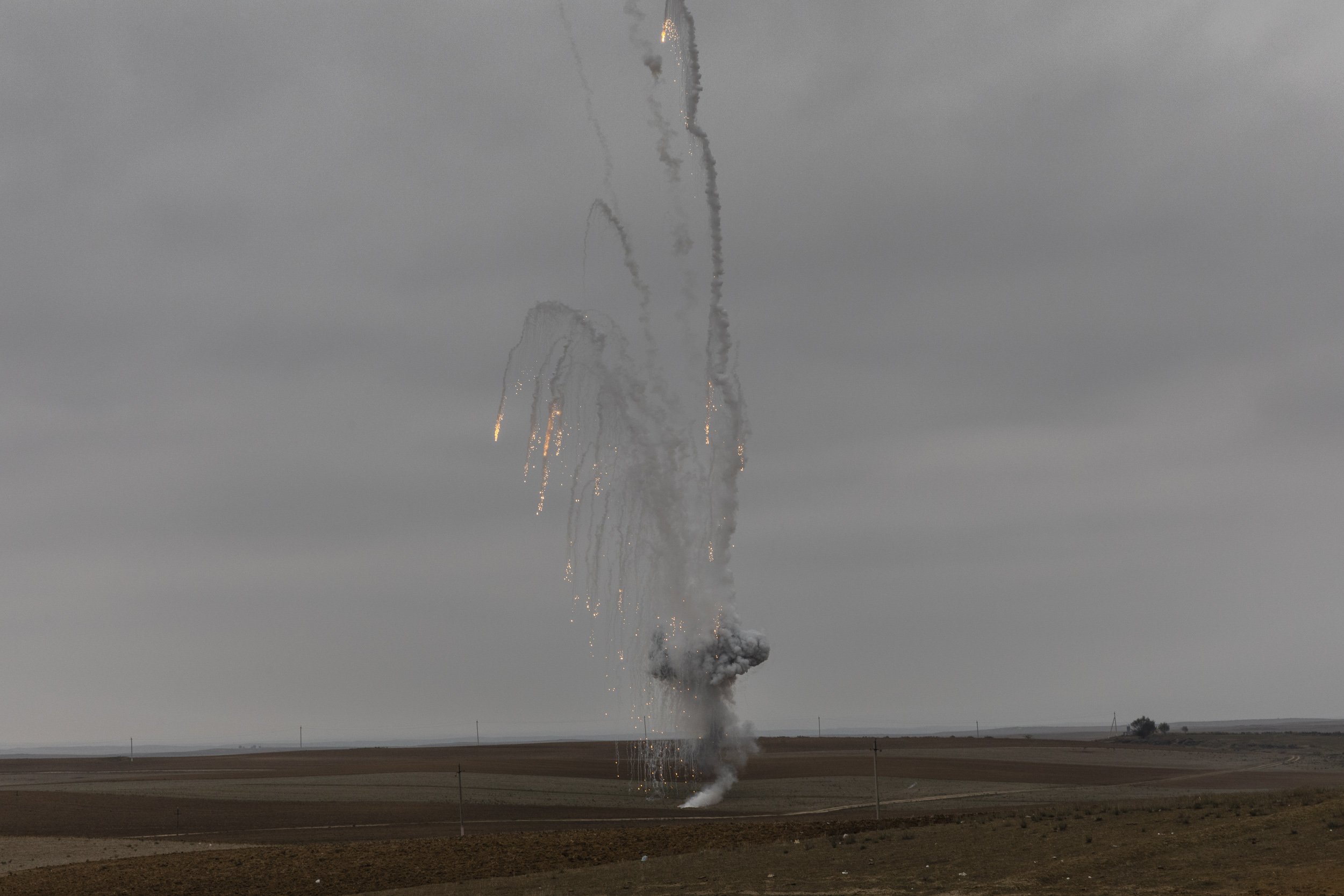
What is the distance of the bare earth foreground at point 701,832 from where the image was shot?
35.5m

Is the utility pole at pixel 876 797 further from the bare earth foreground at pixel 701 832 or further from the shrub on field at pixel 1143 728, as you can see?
the shrub on field at pixel 1143 728

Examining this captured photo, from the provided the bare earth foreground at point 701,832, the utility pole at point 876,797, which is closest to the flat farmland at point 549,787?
the bare earth foreground at point 701,832

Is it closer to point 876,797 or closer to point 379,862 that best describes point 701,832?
point 379,862

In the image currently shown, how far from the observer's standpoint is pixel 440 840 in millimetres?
50750

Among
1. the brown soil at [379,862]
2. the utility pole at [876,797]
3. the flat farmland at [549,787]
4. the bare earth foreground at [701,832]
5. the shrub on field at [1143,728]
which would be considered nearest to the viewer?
the bare earth foreground at [701,832]

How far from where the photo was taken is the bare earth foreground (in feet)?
116

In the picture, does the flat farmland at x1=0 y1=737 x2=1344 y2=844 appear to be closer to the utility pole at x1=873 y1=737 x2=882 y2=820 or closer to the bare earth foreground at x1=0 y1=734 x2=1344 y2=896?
the bare earth foreground at x1=0 y1=734 x2=1344 y2=896

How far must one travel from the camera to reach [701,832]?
52750 mm

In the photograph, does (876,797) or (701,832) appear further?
(876,797)

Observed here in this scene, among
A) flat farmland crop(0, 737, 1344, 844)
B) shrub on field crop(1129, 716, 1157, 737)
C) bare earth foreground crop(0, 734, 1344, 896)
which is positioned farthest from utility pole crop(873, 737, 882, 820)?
shrub on field crop(1129, 716, 1157, 737)

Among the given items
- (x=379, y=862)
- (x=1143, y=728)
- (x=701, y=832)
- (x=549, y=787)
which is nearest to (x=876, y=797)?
(x=701, y=832)

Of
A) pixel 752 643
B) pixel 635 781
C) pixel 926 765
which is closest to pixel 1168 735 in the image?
pixel 926 765

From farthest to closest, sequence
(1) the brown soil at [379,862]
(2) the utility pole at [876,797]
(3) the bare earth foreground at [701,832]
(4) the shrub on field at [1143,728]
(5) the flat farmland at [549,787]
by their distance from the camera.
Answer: (4) the shrub on field at [1143,728] < (5) the flat farmland at [549,787] < (2) the utility pole at [876,797] < (1) the brown soil at [379,862] < (3) the bare earth foreground at [701,832]

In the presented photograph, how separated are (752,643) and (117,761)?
117839mm
